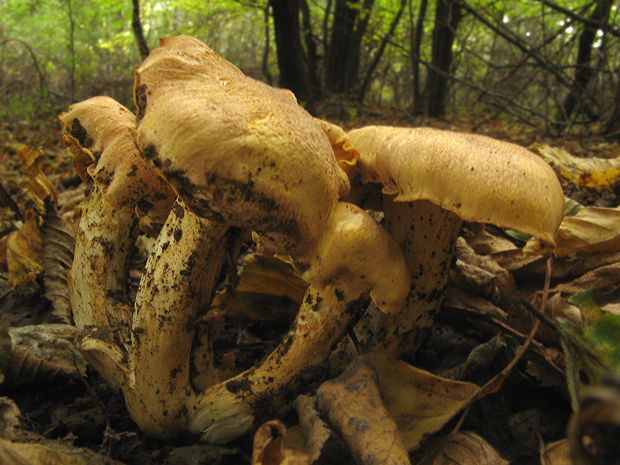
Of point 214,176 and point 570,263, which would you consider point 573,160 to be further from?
point 214,176

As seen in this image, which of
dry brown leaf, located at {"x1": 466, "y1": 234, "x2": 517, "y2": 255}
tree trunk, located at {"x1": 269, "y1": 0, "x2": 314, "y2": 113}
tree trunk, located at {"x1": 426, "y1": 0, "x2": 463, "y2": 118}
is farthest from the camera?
tree trunk, located at {"x1": 426, "y1": 0, "x2": 463, "y2": 118}

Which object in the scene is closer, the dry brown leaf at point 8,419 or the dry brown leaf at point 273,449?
the dry brown leaf at point 273,449

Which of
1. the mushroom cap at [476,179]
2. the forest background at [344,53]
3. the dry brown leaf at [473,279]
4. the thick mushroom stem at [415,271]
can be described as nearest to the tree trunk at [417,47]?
the forest background at [344,53]

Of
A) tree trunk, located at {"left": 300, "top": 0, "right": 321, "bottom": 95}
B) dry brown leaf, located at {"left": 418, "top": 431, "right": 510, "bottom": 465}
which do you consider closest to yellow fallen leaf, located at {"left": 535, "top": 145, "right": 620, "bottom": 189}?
dry brown leaf, located at {"left": 418, "top": 431, "right": 510, "bottom": 465}

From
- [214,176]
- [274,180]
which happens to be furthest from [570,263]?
[214,176]

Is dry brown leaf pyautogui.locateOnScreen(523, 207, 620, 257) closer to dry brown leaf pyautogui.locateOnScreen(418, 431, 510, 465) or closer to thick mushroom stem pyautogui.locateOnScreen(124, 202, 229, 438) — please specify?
dry brown leaf pyautogui.locateOnScreen(418, 431, 510, 465)

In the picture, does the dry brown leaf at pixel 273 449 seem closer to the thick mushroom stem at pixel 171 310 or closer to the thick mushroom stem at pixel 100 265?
the thick mushroom stem at pixel 171 310
